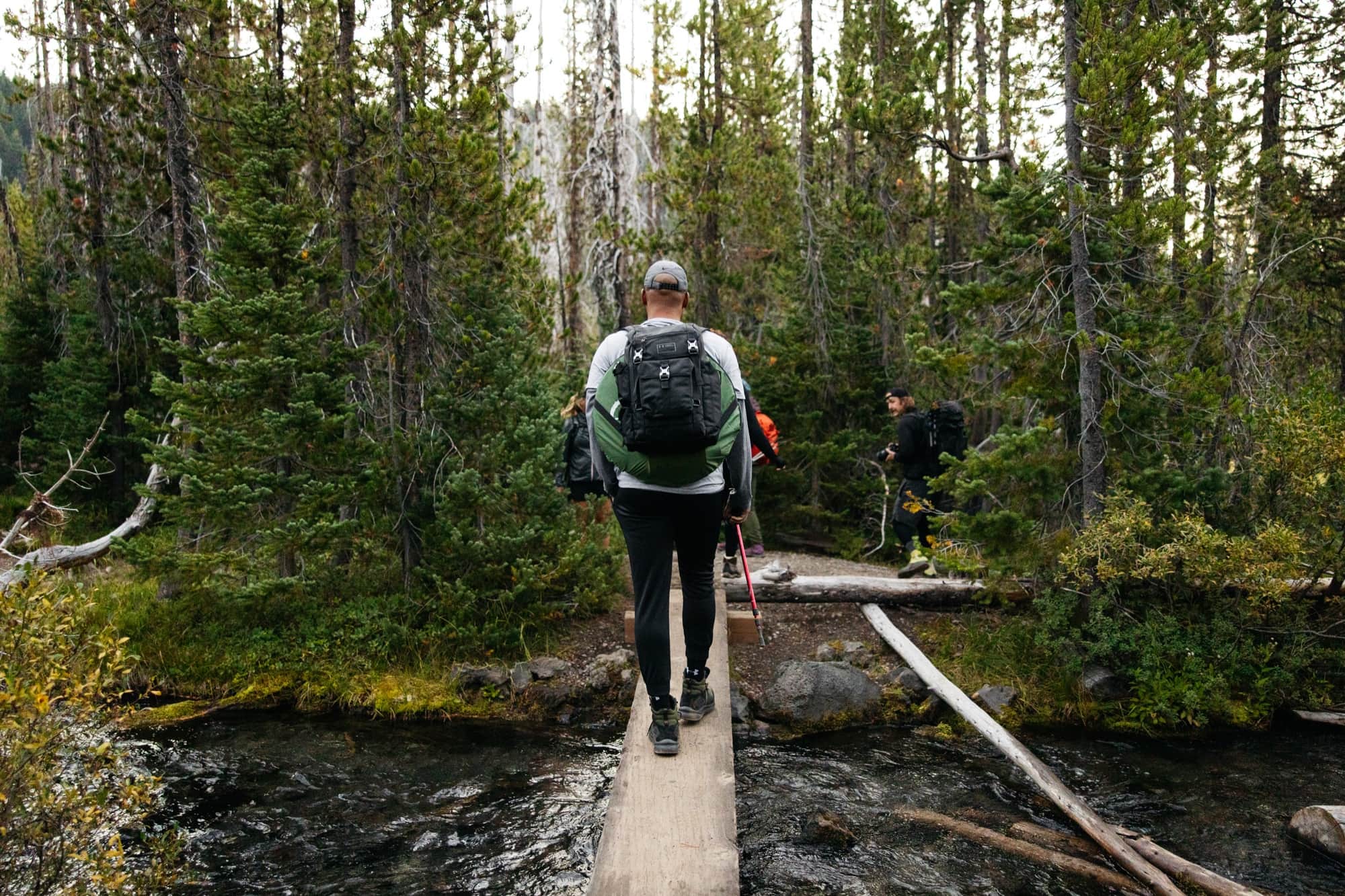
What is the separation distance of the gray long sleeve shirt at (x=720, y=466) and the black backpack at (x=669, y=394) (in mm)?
136

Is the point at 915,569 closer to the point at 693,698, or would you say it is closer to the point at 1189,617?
the point at 1189,617

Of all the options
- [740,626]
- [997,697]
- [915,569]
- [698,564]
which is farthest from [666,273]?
[915,569]

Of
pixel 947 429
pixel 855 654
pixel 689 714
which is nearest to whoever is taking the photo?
pixel 689 714

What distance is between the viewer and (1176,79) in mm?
7391

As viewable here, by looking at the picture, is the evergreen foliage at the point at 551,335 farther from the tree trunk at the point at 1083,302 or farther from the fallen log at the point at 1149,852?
the fallen log at the point at 1149,852

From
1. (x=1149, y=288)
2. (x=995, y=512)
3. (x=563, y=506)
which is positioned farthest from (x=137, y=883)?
(x=1149, y=288)

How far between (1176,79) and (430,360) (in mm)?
7891

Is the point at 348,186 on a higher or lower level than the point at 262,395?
higher

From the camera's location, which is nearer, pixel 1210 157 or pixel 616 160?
pixel 1210 157

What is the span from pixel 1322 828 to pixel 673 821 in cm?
477

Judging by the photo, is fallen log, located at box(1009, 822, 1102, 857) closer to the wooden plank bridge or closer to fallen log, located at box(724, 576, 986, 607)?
the wooden plank bridge

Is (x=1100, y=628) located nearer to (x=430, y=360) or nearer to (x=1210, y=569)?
(x=1210, y=569)

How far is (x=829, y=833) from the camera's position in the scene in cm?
572

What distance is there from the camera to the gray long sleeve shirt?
419 cm
